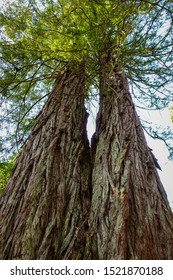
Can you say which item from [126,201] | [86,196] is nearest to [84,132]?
[86,196]

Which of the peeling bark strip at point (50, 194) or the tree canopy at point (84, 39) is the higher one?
the tree canopy at point (84, 39)

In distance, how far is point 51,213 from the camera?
213cm

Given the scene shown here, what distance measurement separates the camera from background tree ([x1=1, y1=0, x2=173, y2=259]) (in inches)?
73.8

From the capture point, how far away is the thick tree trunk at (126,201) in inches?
67.3

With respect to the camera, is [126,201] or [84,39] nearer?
[126,201]

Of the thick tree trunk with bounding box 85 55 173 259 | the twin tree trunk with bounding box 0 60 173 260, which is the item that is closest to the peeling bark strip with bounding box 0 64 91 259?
the twin tree trunk with bounding box 0 60 173 260

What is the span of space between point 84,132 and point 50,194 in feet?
4.25

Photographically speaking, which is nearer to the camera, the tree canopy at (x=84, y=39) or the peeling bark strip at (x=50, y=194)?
the peeling bark strip at (x=50, y=194)

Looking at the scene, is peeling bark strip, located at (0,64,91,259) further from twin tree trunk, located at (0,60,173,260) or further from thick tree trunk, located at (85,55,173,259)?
thick tree trunk, located at (85,55,173,259)

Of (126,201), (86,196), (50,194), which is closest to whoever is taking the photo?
(126,201)

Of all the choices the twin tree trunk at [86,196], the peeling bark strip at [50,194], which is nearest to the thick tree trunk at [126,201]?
the twin tree trunk at [86,196]

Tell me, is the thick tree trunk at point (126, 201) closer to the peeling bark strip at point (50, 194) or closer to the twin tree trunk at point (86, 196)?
the twin tree trunk at point (86, 196)

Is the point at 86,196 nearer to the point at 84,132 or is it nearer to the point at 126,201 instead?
the point at 126,201

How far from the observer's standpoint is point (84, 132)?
3.41 meters
